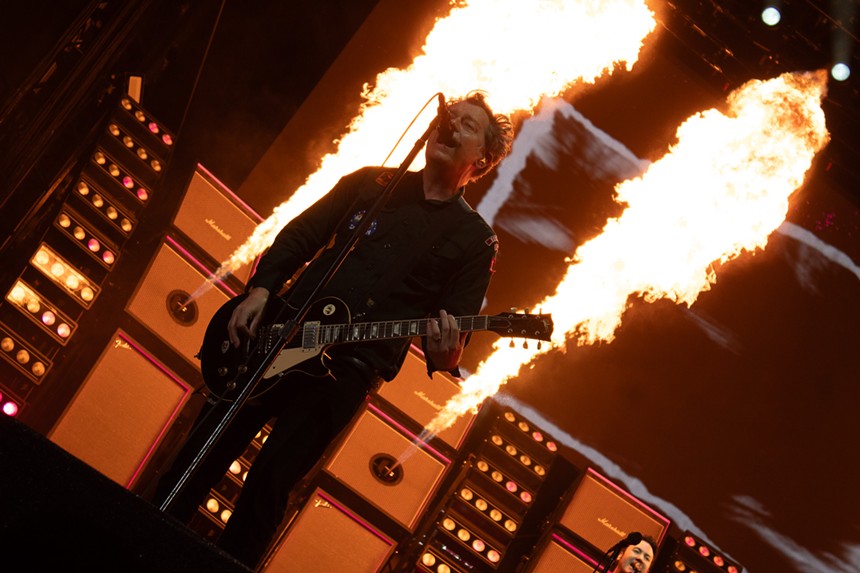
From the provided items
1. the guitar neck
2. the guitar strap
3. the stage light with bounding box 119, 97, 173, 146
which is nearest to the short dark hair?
the guitar strap

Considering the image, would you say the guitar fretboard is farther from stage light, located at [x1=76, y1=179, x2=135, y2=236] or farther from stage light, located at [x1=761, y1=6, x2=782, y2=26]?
stage light, located at [x1=761, y1=6, x2=782, y2=26]

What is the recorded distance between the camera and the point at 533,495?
230 inches

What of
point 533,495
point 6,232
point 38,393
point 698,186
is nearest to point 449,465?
point 533,495

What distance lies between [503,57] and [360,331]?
509cm

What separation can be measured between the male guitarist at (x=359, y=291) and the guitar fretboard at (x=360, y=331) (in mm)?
59

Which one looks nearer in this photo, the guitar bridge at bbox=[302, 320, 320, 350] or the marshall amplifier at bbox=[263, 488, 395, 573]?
the guitar bridge at bbox=[302, 320, 320, 350]

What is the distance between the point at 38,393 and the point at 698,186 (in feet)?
19.6

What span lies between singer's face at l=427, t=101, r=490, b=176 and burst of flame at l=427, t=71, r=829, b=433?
12.5 ft

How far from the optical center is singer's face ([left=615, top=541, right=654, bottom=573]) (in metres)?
5.39

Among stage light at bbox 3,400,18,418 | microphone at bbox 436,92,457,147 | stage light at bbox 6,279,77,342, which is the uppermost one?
microphone at bbox 436,92,457,147

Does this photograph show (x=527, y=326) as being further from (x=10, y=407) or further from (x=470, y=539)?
(x=10, y=407)

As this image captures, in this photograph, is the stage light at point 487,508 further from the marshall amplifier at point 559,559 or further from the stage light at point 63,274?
the stage light at point 63,274

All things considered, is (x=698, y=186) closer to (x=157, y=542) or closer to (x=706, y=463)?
(x=706, y=463)

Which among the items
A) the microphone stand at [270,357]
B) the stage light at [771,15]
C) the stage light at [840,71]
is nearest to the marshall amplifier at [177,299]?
the microphone stand at [270,357]
